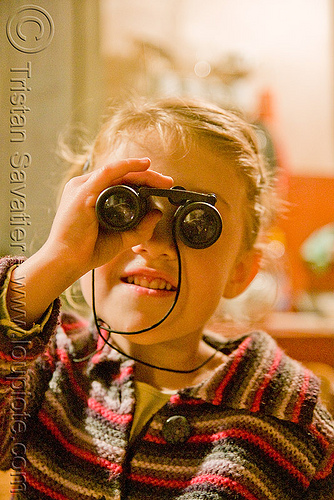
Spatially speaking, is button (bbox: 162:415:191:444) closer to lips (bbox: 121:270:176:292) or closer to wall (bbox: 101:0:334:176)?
lips (bbox: 121:270:176:292)

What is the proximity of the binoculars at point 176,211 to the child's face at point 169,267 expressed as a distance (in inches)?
0.9

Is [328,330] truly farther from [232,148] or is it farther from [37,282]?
[37,282]

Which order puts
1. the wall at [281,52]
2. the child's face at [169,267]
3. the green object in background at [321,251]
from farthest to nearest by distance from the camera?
the wall at [281,52] < the green object in background at [321,251] < the child's face at [169,267]

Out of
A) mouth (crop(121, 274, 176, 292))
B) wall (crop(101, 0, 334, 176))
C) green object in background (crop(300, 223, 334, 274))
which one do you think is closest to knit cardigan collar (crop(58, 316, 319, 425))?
mouth (crop(121, 274, 176, 292))

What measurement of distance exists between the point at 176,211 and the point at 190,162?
0.12 m

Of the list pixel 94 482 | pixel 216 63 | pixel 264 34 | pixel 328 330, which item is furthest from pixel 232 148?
pixel 264 34

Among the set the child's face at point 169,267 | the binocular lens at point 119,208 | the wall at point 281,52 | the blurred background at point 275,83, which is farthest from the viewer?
the wall at point 281,52

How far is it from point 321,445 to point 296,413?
2.1 inches

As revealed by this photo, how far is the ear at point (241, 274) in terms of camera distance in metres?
0.81

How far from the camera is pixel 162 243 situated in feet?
2.01

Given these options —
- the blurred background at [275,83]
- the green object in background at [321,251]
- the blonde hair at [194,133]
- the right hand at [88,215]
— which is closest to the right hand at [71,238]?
the right hand at [88,215]

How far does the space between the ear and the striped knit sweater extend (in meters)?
0.13

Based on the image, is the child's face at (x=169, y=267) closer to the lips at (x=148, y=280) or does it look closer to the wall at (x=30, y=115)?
the lips at (x=148, y=280)

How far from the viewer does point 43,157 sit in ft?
2.10
